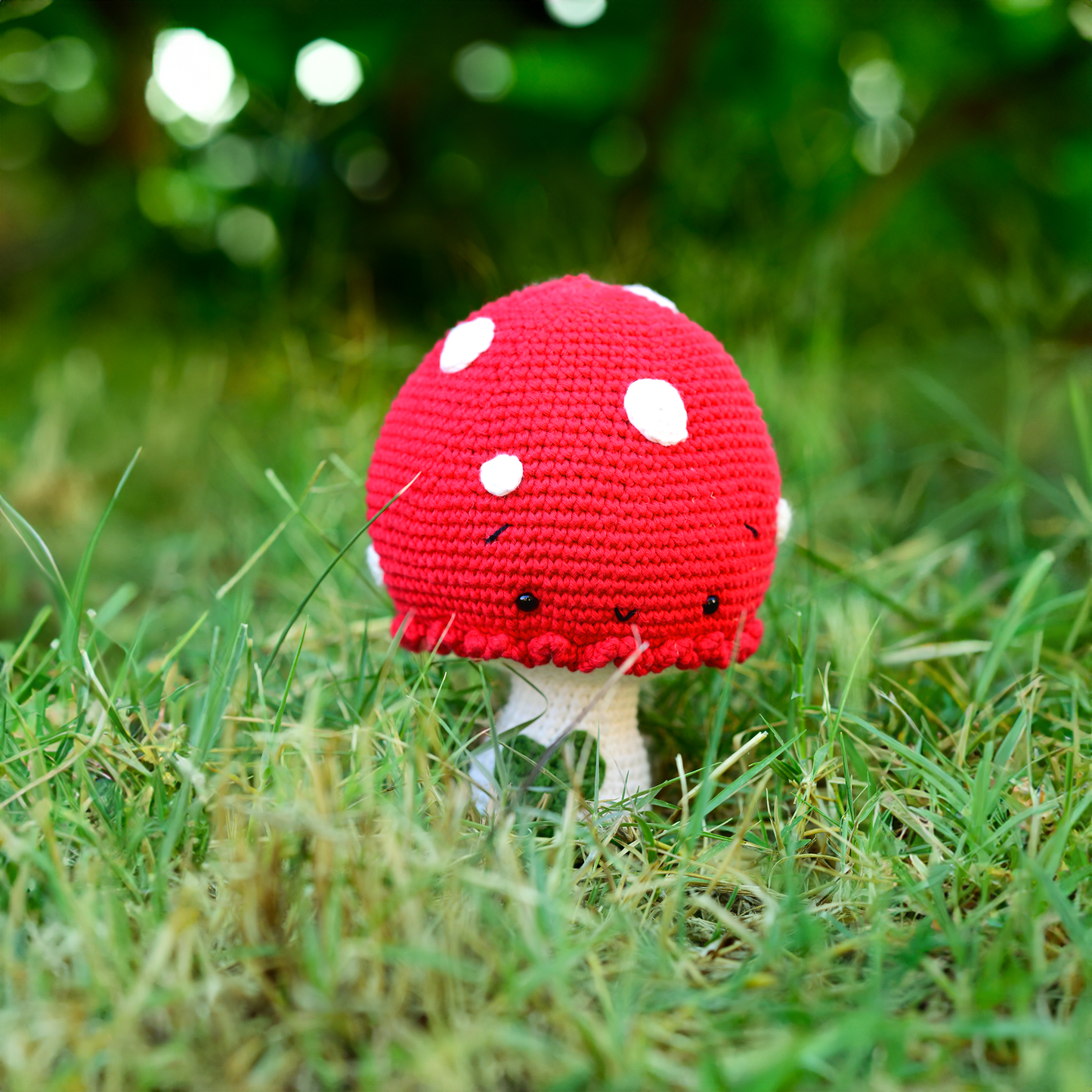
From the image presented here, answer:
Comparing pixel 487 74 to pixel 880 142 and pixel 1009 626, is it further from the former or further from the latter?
pixel 1009 626

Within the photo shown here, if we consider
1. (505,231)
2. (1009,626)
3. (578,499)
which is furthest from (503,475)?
(505,231)

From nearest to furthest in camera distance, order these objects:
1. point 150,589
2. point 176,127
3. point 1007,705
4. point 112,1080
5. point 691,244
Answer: point 112,1080 → point 1007,705 → point 150,589 → point 691,244 → point 176,127

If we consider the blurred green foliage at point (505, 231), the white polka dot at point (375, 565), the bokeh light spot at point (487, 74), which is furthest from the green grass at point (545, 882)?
the bokeh light spot at point (487, 74)

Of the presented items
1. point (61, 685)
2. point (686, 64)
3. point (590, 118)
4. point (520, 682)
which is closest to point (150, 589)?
point (61, 685)

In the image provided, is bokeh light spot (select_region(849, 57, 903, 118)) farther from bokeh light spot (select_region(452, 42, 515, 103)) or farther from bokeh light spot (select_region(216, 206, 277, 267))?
bokeh light spot (select_region(216, 206, 277, 267))

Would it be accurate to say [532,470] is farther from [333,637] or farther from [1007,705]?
[1007,705]

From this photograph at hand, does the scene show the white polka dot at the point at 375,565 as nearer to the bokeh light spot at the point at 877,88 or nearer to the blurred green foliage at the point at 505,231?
the blurred green foliage at the point at 505,231

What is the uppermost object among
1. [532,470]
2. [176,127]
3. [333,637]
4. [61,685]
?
[176,127]
